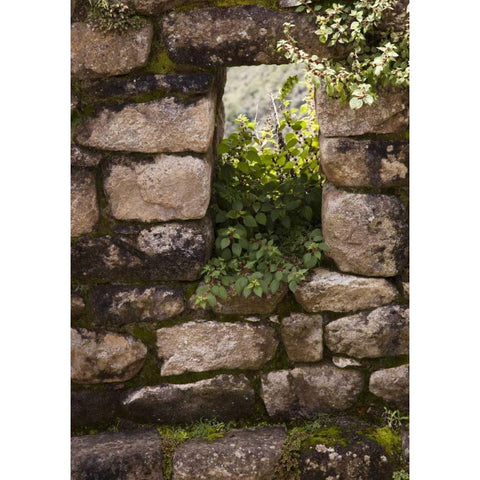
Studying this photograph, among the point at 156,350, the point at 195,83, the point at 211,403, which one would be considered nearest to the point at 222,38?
the point at 195,83

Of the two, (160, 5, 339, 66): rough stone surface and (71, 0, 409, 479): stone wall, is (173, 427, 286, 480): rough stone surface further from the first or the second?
(160, 5, 339, 66): rough stone surface

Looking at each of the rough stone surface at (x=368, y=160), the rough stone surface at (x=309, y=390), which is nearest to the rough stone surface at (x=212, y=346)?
the rough stone surface at (x=309, y=390)

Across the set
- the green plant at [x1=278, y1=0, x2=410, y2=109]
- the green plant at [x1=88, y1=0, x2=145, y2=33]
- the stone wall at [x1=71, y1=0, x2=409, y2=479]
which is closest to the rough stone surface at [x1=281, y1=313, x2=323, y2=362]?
the stone wall at [x1=71, y1=0, x2=409, y2=479]

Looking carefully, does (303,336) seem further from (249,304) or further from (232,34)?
(232,34)

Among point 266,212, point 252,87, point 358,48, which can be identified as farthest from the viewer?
point 252,87

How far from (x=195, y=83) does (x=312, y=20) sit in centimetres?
45

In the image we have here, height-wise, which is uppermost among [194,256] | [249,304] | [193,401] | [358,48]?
[358,48]

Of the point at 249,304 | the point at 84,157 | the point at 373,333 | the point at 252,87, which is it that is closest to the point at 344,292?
the point at 373,333

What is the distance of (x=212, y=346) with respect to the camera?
260cm

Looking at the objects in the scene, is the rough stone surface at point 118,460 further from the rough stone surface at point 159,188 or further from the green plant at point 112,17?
the green plant at point 112,17

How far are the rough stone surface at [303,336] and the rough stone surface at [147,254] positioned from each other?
1.28 feet

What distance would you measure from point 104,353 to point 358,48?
1.41 metres

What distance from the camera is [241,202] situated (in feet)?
8.73

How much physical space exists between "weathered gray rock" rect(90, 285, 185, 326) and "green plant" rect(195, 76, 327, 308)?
4.8 inches
